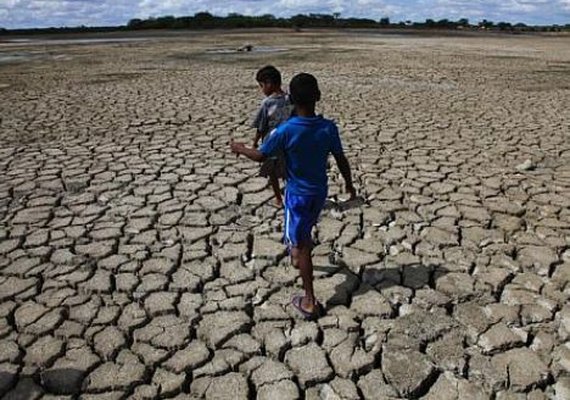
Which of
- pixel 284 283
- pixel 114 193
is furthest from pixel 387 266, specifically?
pixel 114 193

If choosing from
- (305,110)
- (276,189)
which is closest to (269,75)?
(276,189)

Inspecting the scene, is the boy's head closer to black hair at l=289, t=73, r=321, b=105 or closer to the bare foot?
black hair at l=289, t=73, r=321, b=105

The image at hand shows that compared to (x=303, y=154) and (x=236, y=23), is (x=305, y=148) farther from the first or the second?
(x=236, y=23)

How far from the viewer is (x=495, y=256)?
3.38 meters

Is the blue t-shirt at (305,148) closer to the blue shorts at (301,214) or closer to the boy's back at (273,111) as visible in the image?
the blue shorts at (301,214)

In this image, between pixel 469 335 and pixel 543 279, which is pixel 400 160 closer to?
pixel 543 279

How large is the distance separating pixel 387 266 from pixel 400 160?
239cm

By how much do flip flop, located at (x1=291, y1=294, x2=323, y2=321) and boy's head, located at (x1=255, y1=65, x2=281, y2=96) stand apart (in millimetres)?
1504

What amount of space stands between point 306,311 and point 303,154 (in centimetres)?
89

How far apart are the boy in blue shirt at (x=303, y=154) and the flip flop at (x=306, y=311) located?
0.62ft

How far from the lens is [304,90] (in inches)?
92.0

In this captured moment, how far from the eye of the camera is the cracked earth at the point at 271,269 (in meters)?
2.37

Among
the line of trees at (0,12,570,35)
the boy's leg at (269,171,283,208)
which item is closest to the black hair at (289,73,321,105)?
the boy's leg at (269,171,283,208)

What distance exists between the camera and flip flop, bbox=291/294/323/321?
275 cm
